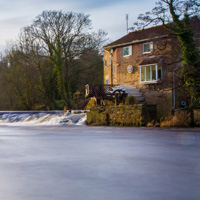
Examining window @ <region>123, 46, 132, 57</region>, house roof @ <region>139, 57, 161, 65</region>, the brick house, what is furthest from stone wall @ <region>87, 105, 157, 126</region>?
window @ <region>123, 46, 132, 57</region>

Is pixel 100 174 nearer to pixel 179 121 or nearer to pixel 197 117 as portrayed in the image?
pixel 179 121

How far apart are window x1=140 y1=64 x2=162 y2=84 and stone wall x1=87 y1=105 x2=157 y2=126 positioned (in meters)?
6.41

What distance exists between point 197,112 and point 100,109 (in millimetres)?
7487

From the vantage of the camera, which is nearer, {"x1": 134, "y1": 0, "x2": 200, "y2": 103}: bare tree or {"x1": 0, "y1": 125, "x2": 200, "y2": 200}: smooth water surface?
{"x1": 0, "y1": 125, "x2": 200, "y2": 200}: smooth water surface

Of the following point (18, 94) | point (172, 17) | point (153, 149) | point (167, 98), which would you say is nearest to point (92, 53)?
point (18, 94)

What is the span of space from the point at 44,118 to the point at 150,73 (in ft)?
35.3

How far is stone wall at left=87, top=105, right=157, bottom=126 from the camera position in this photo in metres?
24.8

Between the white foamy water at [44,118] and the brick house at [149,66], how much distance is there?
6.20 m

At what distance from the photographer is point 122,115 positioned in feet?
85.0

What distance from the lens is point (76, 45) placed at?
43844 mm

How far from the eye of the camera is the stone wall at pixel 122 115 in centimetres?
2484

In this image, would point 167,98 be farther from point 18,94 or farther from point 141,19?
point 18,94

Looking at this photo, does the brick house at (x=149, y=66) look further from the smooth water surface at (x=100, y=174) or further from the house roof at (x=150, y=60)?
the smooth water surface at (x=100, y=174)

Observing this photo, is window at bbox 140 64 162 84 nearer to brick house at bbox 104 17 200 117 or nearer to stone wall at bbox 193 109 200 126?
brick house at bbox 104 17 200 117
